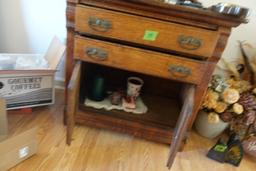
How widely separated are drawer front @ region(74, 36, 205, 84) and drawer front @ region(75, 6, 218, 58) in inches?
1.5

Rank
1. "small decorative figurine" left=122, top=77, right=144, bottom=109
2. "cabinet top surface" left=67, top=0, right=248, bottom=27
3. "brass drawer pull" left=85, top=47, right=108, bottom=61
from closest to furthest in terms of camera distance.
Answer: "cabinet top surface" left=67, top=0, right=248, bottom=27, "brass drawer pull" left=85, top=47, right=108, bottom=61, "small decorative figurine" left=122, top=77, right=144, bottom=109

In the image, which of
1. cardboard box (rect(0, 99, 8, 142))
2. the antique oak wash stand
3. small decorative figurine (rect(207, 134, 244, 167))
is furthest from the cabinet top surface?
small decorative figurine (rect(207, 134, 244, 167))

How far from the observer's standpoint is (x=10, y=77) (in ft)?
3.78

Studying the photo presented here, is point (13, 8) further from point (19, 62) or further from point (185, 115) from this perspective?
point (185, 115)

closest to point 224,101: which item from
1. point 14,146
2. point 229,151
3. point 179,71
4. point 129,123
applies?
point 229,151

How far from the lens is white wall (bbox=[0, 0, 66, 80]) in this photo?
1404 millimetres

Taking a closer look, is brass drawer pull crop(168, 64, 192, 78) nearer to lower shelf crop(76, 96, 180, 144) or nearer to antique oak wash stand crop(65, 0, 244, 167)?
antique oak wash stand crop(65, 0, 244, 167)

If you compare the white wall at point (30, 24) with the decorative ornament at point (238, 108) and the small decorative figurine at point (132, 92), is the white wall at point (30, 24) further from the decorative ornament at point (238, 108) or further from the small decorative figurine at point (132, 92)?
the decorative ornament at point (238, 108)

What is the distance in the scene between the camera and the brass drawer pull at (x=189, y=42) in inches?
36.7

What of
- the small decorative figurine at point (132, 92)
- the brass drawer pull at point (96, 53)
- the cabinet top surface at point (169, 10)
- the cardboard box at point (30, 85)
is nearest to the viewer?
the cabinet top surface at point (169, 10)

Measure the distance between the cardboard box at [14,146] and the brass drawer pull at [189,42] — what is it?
0.73 m

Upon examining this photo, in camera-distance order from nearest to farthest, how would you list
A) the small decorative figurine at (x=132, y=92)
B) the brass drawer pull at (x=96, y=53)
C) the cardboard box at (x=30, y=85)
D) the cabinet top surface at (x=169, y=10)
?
the cabinet top surface at (x=169, y=10)
the brass drawer pull at (x=96, y=53)
the cardboard box at (x=30, y=85)
the small decorative figurine at (x=132, y=92)

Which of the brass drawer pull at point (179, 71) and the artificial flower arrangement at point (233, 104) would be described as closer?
the brass drawer pull at point (179, 71)

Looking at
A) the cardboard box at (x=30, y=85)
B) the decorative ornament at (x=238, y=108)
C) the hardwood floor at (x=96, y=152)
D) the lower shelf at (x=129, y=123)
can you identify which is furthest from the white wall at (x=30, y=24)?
the decorative ornament at (x=238, y=108)
